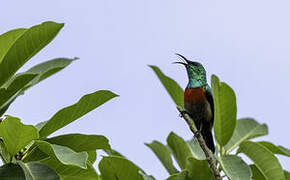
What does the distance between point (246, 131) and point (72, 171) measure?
7.05 ft

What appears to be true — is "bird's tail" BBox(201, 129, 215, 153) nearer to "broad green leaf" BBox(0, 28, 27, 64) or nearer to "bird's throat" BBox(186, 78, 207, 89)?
"bird's throat" BBox(186, 78, 207, 89)

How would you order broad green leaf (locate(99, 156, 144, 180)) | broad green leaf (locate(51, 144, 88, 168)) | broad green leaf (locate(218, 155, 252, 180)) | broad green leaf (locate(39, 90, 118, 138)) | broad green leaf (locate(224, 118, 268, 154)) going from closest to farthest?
broad green leaf (locate(51, 144, 88, 168)) → broad green leaf (locate(39, 90, 118, 138)) → broad green leaf (locate(99, 156, 144, 180)) → broad green leaf (locate(218, 155, 252, 180)) → broad green leaf (locate(224, 118, 268, 154))

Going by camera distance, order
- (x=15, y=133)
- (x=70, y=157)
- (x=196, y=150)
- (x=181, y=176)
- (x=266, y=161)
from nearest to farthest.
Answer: (x=70, y=157) < (x=15, y=133) < (x=181, y=176) < (x=266, y=161) < (x=196, y=150)

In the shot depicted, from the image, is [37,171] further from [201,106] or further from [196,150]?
[201,106]

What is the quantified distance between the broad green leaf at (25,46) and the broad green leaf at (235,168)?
5.08ft

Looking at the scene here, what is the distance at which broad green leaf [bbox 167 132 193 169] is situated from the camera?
13.8 feet

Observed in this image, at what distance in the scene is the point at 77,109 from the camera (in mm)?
2953

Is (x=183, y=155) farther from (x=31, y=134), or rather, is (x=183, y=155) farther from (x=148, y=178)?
(x=31, y=134)

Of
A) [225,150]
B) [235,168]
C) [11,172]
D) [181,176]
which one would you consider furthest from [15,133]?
[225,150]

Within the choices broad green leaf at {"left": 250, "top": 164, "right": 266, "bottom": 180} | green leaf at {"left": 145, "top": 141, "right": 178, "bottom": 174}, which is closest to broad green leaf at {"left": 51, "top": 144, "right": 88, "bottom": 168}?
green leaf at {"left": 145, "top": 141, "right": 178, "bottom": 174}

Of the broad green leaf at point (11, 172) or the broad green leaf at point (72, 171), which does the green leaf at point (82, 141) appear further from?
the broad green leaf at point (11, 172)

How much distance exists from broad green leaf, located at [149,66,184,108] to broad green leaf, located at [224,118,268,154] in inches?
24.4

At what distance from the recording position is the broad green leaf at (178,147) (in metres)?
4.22

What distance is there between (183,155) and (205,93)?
2.10 feet
